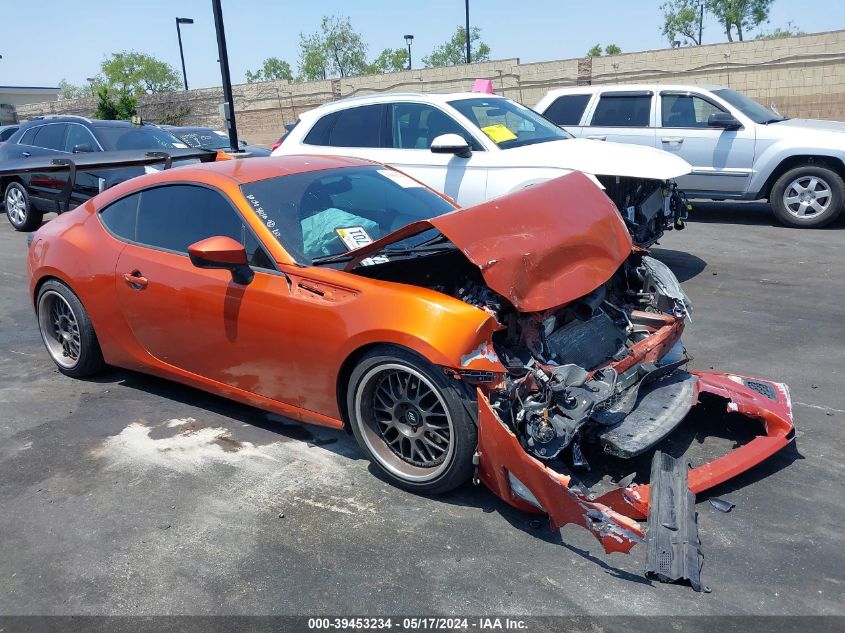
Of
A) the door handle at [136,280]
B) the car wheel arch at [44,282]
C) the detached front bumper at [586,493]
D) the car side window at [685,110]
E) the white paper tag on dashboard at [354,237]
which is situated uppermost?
the car side window at [685,110]

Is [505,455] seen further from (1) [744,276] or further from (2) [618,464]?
(1) [744,276]

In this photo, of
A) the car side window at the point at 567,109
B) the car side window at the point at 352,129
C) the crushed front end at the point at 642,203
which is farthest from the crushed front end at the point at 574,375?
the car side window at the point at 567,109

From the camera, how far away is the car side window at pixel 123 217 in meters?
4.73

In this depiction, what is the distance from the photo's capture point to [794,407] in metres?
4.42

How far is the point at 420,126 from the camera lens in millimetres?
8055

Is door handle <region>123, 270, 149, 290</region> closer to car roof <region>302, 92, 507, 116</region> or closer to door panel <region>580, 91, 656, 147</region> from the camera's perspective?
car roof <region>302, 92, 507, 116</region>

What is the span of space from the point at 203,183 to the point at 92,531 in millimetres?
2063

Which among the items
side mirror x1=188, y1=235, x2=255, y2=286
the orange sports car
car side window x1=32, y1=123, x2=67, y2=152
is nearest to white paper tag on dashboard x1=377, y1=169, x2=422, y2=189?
the orange sports car

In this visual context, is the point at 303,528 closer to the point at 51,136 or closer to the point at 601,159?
the point at 601,159

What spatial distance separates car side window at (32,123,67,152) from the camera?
489 inches

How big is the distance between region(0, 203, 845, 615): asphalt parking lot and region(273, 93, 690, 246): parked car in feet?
8.17

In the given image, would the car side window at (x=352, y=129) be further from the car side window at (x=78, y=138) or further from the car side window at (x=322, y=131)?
the car side window at (x=78, y=138)

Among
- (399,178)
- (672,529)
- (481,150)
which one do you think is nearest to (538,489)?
(672,529)

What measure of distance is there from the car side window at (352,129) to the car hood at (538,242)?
4601mm
